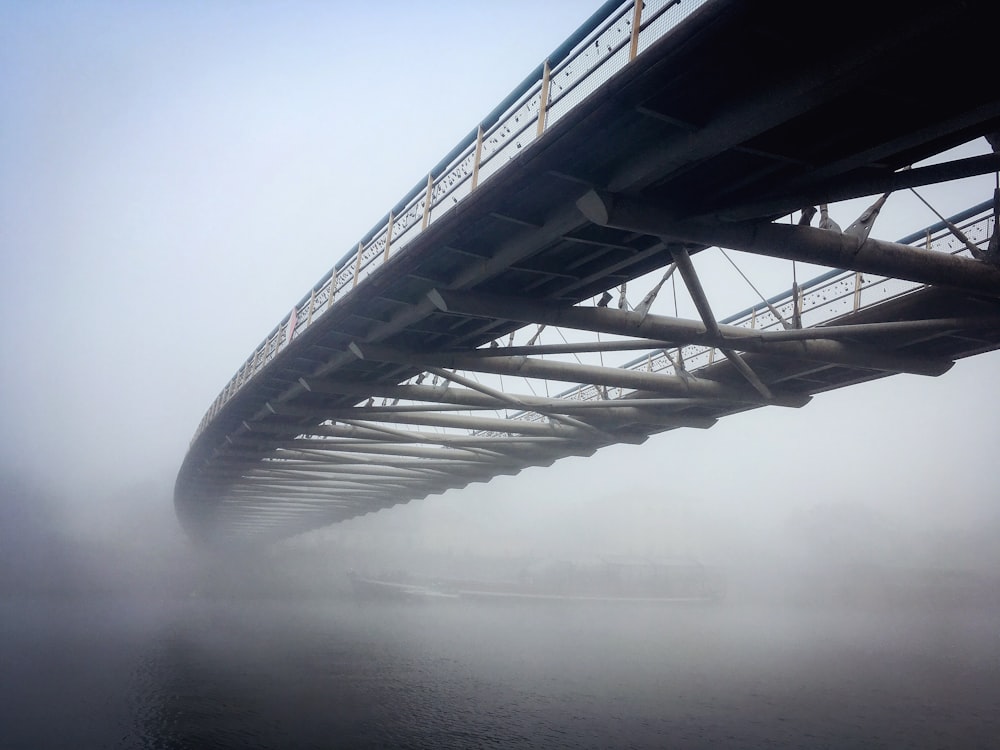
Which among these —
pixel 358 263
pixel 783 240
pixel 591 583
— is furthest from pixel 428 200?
pixel 591 583

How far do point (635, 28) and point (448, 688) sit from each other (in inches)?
1069

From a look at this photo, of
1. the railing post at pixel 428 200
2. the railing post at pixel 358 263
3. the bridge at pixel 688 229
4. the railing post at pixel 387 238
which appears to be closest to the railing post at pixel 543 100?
the bridge at pixel 688 229

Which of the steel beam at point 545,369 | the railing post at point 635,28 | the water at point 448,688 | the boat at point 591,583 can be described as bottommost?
the boat at point 591,583

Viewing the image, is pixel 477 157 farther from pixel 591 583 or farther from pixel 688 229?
pixel 591 583

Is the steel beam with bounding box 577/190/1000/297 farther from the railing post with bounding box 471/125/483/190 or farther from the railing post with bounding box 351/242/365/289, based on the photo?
the railing post with bounding box 351/242/365/289

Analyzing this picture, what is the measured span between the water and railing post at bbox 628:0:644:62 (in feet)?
62.0

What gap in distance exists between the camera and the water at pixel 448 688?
19688 mm

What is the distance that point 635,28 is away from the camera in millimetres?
9117

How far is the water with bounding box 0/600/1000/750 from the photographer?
19688mm

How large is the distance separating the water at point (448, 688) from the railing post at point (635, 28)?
18.9 m

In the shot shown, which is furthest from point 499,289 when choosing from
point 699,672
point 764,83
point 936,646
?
point 936,646

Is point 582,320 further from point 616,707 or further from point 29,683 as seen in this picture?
point 29,683

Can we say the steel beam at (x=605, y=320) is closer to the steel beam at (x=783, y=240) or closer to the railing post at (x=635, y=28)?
the steel beam at (x=783, y=240)

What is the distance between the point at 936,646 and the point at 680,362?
206ft
